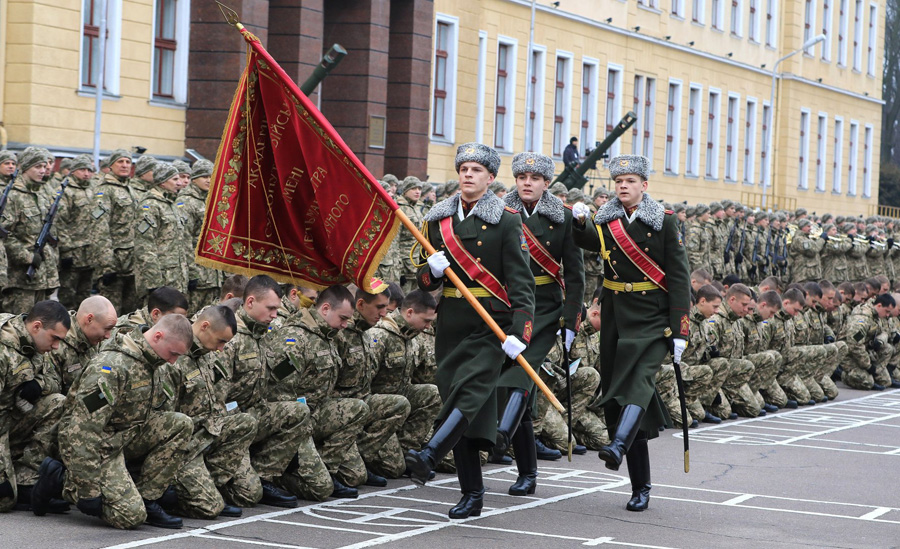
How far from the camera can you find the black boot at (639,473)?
372 inches

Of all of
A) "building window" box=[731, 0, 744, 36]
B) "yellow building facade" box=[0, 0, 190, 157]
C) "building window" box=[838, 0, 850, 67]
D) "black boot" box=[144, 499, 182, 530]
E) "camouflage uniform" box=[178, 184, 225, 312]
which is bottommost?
"black boot" box=[144, 499, 182, 530]

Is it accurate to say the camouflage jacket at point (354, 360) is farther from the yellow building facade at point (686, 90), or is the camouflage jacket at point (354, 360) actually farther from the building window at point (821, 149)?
the building window at point (821, 149)

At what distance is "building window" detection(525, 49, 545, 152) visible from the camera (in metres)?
36.1

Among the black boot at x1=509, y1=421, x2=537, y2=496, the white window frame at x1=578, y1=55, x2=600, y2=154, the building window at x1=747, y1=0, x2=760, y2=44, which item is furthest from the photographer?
the building window at x1=747, y1=0, x2=760, y2=44

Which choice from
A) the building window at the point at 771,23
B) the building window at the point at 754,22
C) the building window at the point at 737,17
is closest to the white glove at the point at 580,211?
the building window at the point at 737,17

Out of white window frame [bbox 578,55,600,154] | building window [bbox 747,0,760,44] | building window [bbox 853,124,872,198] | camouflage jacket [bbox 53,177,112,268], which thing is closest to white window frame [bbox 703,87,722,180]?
building window [bbox 747,0,760,44]

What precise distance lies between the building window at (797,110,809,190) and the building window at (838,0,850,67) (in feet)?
15.4

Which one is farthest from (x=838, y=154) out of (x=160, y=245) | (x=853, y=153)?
(x=160, y=245)

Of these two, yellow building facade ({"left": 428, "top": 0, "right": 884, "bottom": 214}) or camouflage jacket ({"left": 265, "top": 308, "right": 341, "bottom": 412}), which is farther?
yellow building facade ({"left": 428, "top": 0, "right": 884, "bottom": 214})

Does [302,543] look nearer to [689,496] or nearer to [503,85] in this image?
[689,496]

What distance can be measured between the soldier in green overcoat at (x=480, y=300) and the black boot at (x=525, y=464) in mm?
861

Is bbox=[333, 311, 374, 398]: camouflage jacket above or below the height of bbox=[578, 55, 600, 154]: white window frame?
below

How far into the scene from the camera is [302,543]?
807 centimetres

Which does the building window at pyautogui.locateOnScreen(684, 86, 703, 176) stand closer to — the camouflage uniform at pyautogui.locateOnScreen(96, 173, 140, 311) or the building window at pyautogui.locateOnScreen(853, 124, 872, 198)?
the building window at pyautogui.locateOnScreen(853, 124, 872, 198)
